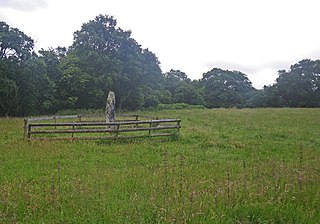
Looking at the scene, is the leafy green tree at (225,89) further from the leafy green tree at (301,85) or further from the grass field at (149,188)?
the grass field at (149,188)

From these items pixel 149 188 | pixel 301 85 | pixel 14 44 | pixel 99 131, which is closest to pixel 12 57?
pixel 14 44

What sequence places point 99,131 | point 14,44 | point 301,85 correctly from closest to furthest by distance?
point 99,131 → point 14,44 → point 301,85

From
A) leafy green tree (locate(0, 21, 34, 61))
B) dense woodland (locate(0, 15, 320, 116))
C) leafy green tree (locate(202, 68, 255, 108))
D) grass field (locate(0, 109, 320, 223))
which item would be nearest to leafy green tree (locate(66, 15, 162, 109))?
dense woodland (locate(0, 15, 320, 116))

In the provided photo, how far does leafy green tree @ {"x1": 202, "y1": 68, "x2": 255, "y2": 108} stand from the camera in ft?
282

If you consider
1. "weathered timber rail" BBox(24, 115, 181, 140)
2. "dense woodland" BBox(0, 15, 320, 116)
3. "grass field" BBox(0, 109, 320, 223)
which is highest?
"dense woodland" BBox(0, 15, 320, 116)

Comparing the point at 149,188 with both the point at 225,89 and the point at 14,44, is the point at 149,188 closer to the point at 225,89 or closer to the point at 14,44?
the point at 14,44

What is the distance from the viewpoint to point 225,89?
88.0 m

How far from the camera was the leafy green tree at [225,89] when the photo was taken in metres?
85.9

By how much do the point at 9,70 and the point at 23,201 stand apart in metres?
34.4

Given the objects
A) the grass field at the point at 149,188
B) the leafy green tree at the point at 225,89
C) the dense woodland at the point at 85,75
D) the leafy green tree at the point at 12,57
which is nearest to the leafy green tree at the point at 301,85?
the dense woodland at the point at 85,75

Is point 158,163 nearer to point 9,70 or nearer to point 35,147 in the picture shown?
point 35,147

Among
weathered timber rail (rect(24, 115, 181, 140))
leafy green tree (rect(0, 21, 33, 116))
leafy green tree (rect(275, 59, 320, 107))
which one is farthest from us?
leafy green tree (rect(275, 59, 320, 107))

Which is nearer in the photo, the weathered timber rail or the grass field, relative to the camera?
the grass field

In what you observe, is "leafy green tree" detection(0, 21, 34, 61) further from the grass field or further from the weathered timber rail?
the grass field
